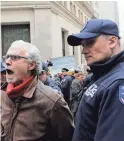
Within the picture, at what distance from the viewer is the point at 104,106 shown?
221 cm

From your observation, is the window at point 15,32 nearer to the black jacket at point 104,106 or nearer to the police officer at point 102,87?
the police officer at point 102,87

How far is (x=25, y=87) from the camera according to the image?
3.46 m

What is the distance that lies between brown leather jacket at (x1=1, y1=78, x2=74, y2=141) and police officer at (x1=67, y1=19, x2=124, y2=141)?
845 mm

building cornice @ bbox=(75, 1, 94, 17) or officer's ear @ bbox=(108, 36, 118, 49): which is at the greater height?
building cornice @ bbox=(75, 1, 94, 17)

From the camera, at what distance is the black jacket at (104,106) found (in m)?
2.14

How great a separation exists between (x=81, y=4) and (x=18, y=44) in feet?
140

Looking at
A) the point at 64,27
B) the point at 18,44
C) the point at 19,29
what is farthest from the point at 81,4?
the point at 18,44

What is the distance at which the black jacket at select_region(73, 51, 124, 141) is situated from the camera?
214cm

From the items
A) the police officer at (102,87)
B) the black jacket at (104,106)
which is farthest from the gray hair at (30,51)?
the black jacket at (104,106)

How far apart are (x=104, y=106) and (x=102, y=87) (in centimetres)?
14

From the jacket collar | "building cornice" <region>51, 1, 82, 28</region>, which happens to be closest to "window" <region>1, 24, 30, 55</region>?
"building cornice" <region>51, 1, 82, 28</region>

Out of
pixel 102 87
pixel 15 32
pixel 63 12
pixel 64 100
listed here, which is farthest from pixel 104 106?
pixel 63 12

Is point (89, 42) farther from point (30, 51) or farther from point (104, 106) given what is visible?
point (30, 51)

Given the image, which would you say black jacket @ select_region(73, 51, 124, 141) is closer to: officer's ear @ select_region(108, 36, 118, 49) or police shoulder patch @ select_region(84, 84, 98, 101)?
police shoulder patch @ select_region(84, 84, 98, 101)
